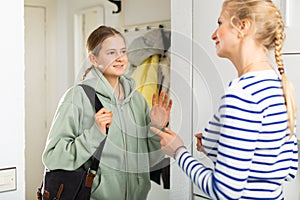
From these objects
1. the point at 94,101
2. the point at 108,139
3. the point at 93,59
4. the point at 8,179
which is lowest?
the point at 8,179

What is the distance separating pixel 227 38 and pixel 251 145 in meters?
0.30

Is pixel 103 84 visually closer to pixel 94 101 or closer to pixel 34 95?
pixel 94 101

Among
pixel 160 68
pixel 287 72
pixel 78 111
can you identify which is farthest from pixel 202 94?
pixel 78 111

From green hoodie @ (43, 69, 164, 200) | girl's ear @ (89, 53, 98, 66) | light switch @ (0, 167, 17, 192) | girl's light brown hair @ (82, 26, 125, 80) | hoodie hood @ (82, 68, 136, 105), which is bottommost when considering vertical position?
light switch @ (0, 167, 17, 192)

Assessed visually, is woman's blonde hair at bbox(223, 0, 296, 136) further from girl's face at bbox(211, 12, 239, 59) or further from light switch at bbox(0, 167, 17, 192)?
light switch at bbox(0, 167, 17, 192)

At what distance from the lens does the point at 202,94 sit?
1.63m

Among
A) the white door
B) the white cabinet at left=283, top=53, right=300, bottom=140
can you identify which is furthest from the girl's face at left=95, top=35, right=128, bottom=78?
the white door

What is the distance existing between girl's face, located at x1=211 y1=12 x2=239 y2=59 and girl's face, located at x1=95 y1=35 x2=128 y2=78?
44 cm

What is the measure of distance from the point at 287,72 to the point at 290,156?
37 centimetres

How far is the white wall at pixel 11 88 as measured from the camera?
136cm

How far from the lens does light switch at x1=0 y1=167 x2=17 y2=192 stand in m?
1.38

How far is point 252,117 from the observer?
38.5 inches

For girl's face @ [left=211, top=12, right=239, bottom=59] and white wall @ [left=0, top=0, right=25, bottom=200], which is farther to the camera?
white wall @ [left=0, top=0, right=25, bottom=200]

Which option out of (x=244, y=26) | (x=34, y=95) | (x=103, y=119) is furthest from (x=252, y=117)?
(x=34, y=95)
